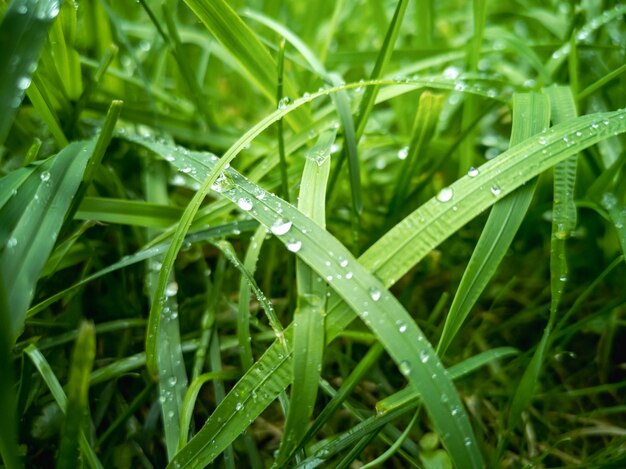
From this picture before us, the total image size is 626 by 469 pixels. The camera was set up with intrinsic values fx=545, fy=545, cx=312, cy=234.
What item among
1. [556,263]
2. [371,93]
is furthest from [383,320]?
[371,93]

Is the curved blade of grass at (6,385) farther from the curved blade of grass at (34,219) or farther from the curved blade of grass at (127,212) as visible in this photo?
the curved blade of grass at (127,212)

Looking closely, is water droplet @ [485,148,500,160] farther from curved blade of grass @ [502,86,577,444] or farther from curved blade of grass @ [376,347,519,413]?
curved blade of grass @ [376,347,519,413]

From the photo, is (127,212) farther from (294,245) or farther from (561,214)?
(561,214)

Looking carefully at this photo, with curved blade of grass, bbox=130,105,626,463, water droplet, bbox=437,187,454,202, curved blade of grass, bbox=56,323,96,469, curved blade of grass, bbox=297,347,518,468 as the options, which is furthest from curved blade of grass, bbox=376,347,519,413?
curved blade of grass, bbox=56,323,96,469

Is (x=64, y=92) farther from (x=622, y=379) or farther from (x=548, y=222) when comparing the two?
(x=622, y=379)

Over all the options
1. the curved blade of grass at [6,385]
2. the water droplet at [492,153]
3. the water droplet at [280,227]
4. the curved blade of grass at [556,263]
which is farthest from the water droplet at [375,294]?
the water droplet at [492,153]

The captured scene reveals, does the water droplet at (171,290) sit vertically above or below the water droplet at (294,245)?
above

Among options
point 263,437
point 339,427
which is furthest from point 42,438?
point 339,427
